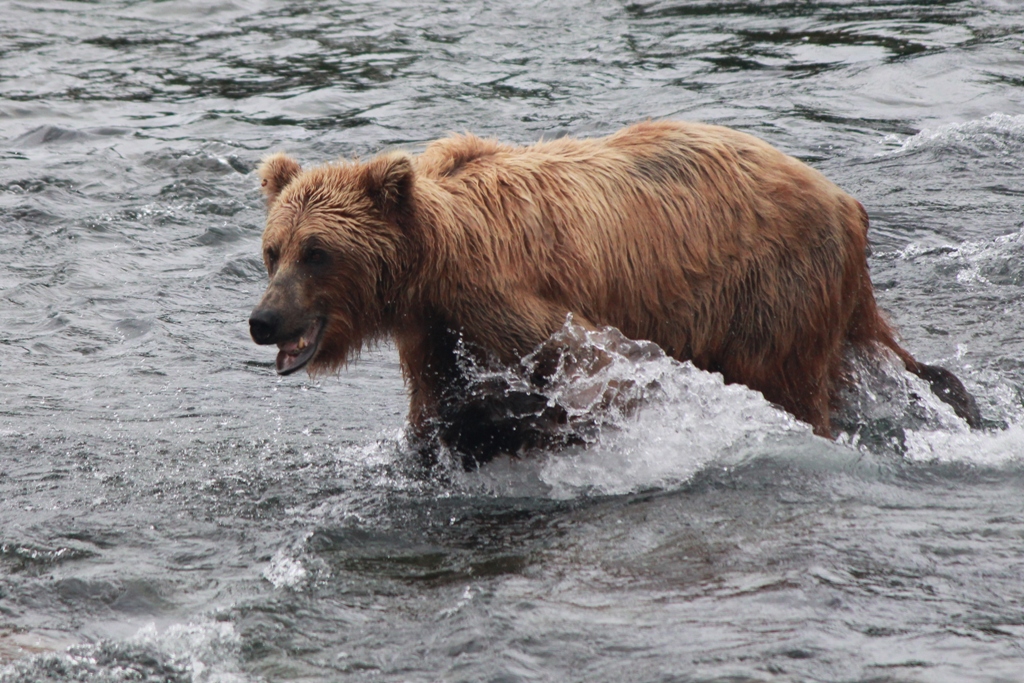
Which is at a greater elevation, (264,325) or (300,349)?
(264,325)

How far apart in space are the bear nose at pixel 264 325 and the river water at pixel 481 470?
2.59 ft

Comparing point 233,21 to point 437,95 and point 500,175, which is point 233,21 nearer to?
point 437,95

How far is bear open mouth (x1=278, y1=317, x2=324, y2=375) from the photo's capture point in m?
5.46

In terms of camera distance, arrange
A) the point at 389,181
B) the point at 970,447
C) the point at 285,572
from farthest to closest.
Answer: the point at 970,447 < the point at 389,181 < the point at 285,572

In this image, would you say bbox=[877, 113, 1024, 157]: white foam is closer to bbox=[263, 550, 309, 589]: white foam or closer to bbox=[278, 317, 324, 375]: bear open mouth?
bbox=[278, 317, 324, 375]: bear open mouth

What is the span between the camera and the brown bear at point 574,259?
5.42 m

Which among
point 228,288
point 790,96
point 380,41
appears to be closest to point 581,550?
point 228,288

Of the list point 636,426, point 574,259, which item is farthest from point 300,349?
point 636,426

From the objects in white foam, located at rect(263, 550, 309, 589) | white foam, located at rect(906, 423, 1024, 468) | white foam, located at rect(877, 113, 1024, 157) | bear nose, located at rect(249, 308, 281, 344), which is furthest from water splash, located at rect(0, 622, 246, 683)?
white foam, located at rect(877, 113, 1024, 157)

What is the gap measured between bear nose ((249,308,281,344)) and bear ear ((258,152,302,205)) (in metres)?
0.73

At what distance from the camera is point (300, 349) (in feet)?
18.1

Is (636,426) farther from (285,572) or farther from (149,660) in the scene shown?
(149,660)

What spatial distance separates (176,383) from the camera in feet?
23.6

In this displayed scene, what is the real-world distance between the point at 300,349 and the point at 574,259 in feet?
4.14
